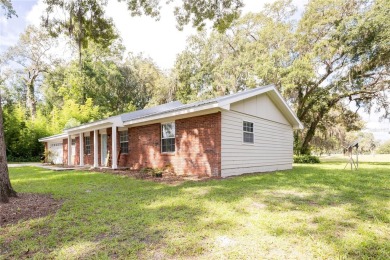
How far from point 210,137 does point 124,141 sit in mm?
5928

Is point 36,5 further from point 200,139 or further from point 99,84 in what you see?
point 99,84

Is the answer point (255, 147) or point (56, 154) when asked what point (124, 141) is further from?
point (56, 154)

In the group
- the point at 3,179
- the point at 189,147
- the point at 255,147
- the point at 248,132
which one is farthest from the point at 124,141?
the point at 3,179

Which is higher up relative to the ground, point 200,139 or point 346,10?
point 346,10

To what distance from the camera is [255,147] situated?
1059cm

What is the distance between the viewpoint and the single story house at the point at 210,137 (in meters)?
8.64

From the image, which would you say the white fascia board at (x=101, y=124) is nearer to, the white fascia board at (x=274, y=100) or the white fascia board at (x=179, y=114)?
the white fascia board at (x=179, y=114)

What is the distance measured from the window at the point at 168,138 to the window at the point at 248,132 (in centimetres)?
304

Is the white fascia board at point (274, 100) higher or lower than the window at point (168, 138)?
higher

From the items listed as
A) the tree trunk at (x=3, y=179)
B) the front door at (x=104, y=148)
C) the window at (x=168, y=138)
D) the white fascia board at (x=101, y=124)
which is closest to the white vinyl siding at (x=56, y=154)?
the white fascia board at (x=101, y=124)

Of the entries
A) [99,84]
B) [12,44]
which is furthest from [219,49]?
[12,44]

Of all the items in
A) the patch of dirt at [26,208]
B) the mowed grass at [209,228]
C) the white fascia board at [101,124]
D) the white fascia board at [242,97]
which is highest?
the white fascia board at [242,97]

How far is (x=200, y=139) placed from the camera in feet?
29.6

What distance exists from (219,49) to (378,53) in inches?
569
